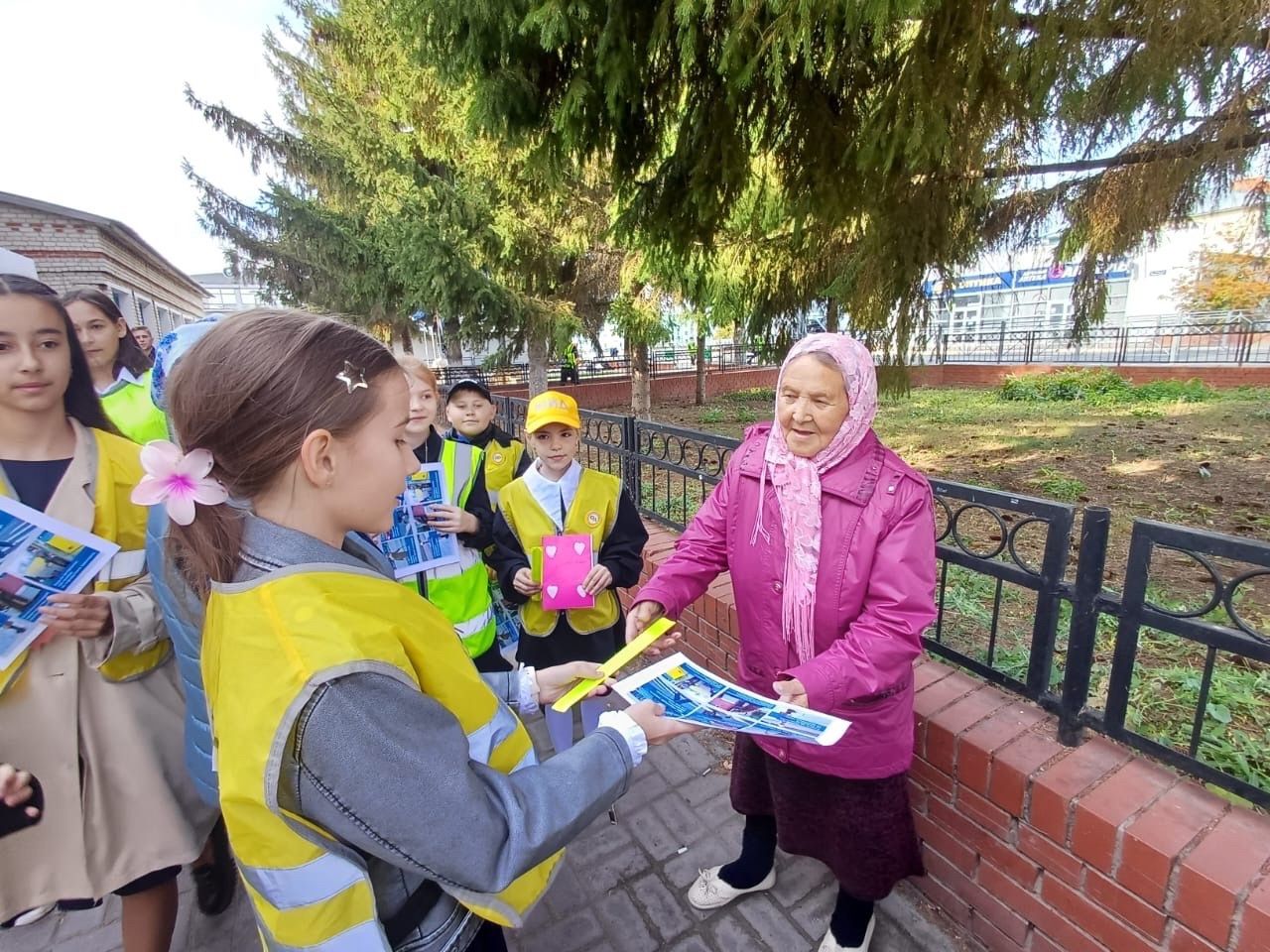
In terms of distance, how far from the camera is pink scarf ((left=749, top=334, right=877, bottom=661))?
1511 millimetres

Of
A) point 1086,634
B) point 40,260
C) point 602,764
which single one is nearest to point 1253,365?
point 1086,634

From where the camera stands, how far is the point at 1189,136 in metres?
3.37

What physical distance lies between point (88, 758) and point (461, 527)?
1193mm

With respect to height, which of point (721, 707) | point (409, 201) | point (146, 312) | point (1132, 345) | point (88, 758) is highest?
point (409, 201)

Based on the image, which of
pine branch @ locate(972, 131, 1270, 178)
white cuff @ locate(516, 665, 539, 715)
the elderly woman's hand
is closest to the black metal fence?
pine branch @ locate(972, 131, 1270, 178)

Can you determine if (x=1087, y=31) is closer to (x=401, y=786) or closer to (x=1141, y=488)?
(x=401, y=786)

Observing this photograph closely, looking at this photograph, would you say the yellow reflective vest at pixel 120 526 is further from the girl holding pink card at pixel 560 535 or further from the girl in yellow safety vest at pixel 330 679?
the girl holding pink card at pixel 560 535

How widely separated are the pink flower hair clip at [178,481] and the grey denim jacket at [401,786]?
0.26ft

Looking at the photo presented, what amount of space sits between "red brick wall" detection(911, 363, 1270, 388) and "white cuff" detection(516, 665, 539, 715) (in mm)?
11517

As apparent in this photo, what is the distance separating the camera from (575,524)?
2.39 m

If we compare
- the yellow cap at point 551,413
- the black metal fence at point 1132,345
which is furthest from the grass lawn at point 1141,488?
the black metal fence at point 1132,345

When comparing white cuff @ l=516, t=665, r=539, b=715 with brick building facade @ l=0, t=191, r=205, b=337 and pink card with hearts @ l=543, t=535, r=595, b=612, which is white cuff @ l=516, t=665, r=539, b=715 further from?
brick building facade @ l=0, t=191, r=205, b=337

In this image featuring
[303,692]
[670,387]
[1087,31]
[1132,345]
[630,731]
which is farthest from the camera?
[1132,345]

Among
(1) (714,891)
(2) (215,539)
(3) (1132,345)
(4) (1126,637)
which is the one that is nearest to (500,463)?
(1) (714,891)
